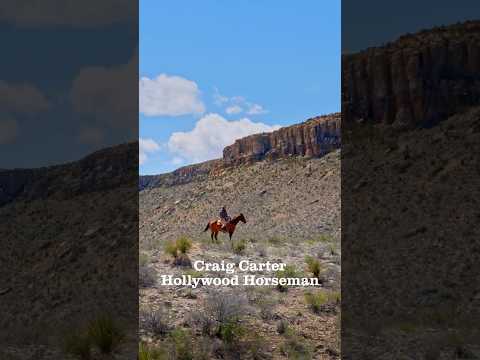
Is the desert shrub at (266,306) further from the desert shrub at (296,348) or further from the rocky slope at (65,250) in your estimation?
the rocky slope at (65,250)

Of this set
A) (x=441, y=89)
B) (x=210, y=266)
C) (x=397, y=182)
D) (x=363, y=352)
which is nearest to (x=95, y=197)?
(x=210, y=266)

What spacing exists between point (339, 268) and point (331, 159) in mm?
10166

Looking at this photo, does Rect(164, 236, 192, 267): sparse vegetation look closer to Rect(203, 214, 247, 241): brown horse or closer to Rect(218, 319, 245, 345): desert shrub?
Rect(203, 214, 247, 241): brown horse

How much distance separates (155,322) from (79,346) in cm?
192

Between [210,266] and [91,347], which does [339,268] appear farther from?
[91,347]

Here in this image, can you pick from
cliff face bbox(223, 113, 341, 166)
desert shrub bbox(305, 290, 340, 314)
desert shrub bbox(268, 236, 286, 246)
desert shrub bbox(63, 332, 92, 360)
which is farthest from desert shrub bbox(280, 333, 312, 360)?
cliff face bbox(223, 113, 341, 166)

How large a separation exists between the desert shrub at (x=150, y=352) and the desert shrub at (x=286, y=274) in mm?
3041

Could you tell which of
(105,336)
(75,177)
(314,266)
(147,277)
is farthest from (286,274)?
(75,177)

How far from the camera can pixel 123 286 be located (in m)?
16.4

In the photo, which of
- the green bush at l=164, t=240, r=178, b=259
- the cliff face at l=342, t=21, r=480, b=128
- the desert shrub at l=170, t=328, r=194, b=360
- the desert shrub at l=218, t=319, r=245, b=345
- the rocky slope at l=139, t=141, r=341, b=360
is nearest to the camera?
the desert shrub at l=170, t=328, r=194, b=360

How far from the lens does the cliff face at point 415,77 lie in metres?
27.1

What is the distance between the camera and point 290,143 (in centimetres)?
2202

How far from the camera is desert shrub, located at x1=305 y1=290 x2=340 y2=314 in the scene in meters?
14.1

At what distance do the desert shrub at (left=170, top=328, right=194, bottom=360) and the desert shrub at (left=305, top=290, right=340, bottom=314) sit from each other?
8.93ft
